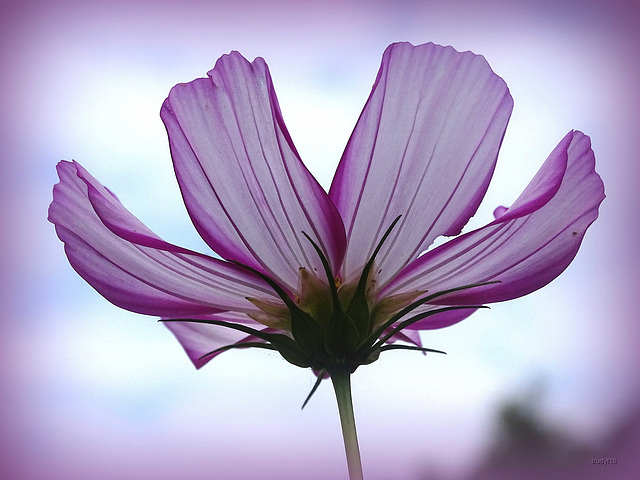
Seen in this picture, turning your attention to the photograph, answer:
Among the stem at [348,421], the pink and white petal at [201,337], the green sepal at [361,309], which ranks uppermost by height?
the pink and white petal at [201,337]

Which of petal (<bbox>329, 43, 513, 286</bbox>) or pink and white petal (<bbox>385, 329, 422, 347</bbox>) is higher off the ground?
petal (<bbox>329, 43, 513, 286</bbox>)

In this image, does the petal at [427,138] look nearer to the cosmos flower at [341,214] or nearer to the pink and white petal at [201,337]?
the cosmos flower at [341,214]

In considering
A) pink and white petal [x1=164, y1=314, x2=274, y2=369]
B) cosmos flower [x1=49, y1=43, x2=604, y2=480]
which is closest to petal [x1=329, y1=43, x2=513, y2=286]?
cosmos flower [x1=49, y1=43, x2=604, y2=480]

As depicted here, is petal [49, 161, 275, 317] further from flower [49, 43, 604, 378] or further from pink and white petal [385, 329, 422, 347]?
pink and white petal [385, 329, 422, 347]

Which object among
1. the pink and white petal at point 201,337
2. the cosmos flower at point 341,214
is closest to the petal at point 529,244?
the cosmos flower at point 341,214

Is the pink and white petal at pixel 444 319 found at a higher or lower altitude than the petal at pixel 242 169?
lower

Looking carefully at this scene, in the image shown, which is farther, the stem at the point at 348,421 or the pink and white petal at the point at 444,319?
the pink and white petal at the point at 444,319

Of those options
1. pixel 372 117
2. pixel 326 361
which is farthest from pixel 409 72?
pixel 326 361

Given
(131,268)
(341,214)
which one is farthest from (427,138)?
(131,268)
